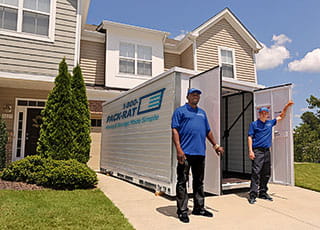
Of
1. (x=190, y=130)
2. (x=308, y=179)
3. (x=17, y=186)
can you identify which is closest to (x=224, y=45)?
(x=308, y=179)

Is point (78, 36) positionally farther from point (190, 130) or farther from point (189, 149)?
point (189, 149)

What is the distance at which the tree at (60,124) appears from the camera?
659 centimetres

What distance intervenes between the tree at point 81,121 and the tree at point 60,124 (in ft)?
0.41

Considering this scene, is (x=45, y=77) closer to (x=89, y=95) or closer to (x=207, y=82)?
(x=89, y=95)

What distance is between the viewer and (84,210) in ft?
13.8

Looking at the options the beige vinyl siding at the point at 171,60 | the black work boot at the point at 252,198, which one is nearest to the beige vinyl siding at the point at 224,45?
the beige vinyl siding at the point at 171,60

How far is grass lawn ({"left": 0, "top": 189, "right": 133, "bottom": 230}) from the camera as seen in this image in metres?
3.52

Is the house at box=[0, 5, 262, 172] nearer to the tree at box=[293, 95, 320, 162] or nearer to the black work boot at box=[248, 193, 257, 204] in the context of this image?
the black work boot at box=[248, 193, 257, 204]

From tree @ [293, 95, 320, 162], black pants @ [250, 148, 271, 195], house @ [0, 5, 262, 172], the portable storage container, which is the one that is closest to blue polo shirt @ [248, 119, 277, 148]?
black pants @ [250, 148, 271, 195]

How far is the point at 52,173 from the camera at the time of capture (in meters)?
5.88

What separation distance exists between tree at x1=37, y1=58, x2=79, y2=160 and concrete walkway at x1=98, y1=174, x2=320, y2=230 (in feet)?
5.31

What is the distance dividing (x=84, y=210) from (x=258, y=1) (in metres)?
7.81

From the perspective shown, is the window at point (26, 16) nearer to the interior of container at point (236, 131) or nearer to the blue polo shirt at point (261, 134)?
the interior of container at point (236, 131)

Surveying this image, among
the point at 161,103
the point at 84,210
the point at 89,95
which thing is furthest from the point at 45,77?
the point at 84,210
